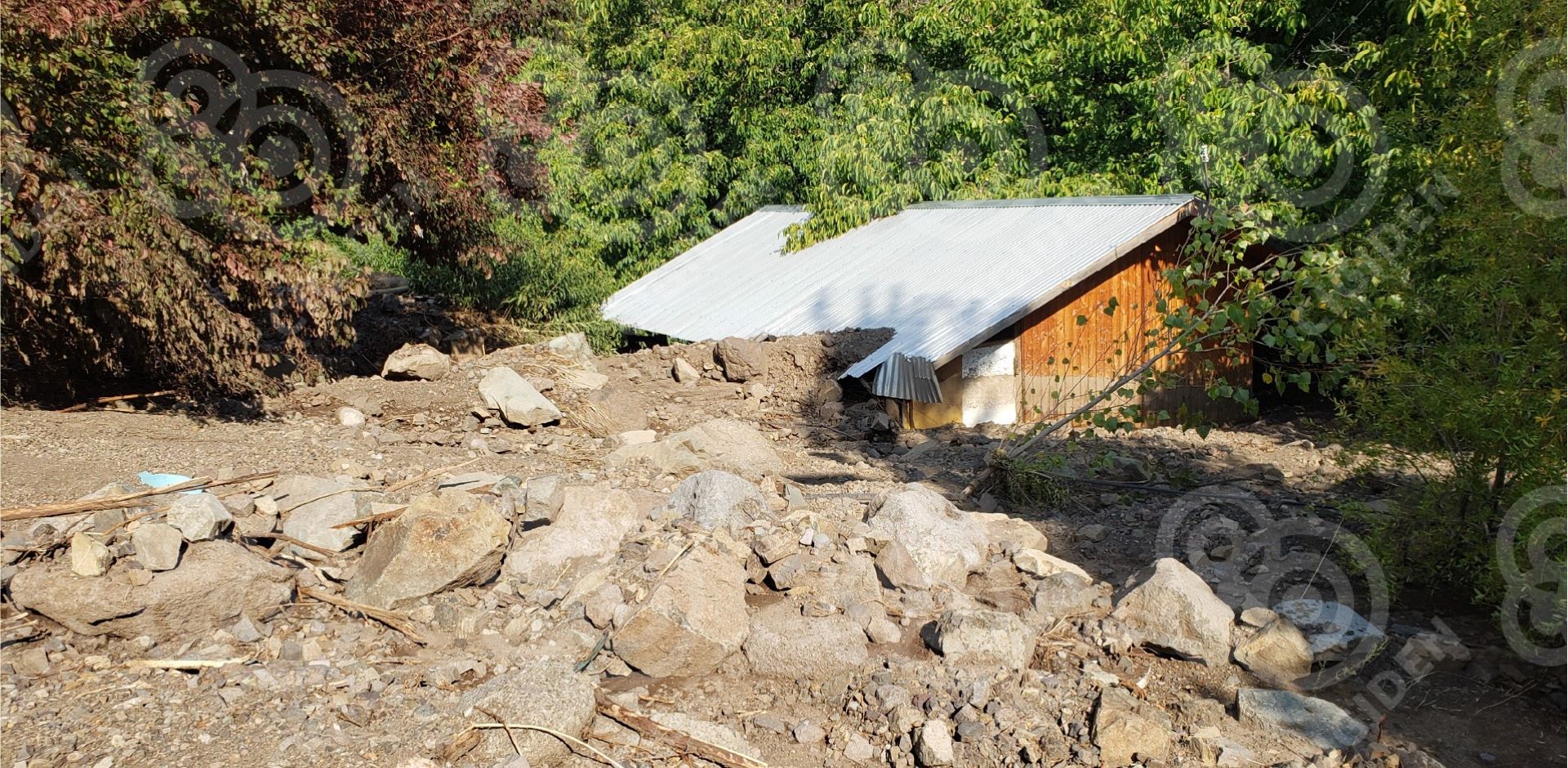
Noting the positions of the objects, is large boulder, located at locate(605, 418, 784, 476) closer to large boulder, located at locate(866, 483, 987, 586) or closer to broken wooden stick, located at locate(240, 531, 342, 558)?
large boulder, located at locate(866, 483, 987, 586)

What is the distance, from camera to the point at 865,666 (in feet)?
19.2

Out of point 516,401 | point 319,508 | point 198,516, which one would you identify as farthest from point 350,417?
point 198,516

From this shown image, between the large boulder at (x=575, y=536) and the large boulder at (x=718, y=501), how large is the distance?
1.01ft

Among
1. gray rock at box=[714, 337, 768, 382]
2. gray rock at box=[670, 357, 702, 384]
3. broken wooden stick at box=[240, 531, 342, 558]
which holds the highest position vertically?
broken wooden stick at box=[240, 531, 342, 558]

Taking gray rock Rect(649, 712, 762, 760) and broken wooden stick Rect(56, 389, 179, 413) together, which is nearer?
gray rock Rect(649, 712, 762, 760)

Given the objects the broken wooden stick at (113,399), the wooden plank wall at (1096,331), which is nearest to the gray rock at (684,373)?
the wooden plank wall at (1096,331)

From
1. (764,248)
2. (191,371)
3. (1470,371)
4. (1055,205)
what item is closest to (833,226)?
(764,248)

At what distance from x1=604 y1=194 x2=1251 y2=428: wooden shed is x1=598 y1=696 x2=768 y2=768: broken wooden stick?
20.7 ft

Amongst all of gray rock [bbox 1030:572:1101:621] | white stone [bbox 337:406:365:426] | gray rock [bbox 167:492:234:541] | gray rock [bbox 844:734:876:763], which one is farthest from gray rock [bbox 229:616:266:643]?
white stone [bbox 337:406:365:426]

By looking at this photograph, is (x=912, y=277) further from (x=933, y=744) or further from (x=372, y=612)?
(x=933, y=744)

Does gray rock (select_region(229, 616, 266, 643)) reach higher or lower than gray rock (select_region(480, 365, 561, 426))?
higher

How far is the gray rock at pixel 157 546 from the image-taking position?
5.86m

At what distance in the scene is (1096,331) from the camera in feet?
44.0

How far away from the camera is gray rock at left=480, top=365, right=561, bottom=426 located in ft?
34.5
